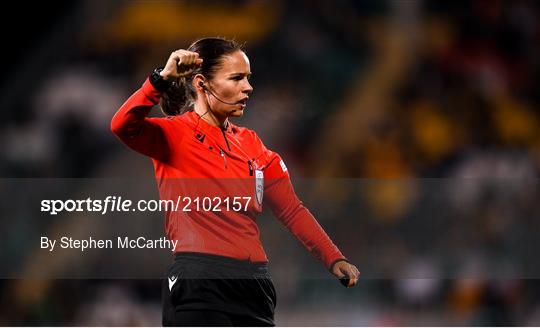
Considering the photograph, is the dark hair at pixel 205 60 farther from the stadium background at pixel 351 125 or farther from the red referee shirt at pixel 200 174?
the stadium background at pixel 351 125

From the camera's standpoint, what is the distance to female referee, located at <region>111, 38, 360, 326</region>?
8.91 ft

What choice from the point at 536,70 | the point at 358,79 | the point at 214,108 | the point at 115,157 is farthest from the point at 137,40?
the point at 214,108

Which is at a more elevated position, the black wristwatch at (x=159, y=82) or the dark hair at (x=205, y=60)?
the dark hair at (x=205, y=60)

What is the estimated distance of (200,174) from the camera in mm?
2859

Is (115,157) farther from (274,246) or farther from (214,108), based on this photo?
(214,108)

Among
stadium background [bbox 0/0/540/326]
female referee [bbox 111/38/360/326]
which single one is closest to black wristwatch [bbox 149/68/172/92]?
female referee [bbox 111/38/360/326]

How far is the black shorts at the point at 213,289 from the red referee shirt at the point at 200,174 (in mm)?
34

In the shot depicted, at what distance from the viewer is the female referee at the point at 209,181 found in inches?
107

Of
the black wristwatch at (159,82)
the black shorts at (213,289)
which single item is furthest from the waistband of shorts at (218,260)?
the black wristwatch at (159,82)

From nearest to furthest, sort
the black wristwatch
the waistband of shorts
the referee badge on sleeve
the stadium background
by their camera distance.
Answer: the black wristwatch
the waistband of shorts
the referee badge on sleeve
the stadium background

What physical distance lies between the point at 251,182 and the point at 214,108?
0.26 metres

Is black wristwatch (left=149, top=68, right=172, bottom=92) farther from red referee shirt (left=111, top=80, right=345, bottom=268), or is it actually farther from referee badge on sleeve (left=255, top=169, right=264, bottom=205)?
referee badge on sleeve (left=255, top=169, right=264, bottom=205)

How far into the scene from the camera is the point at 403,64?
21.9 feet

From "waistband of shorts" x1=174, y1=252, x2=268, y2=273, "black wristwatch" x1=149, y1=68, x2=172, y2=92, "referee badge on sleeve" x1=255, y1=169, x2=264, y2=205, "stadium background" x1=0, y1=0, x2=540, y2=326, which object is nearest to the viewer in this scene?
"black wristwatch" x1=149, y1=68, x2=172, y2=92
